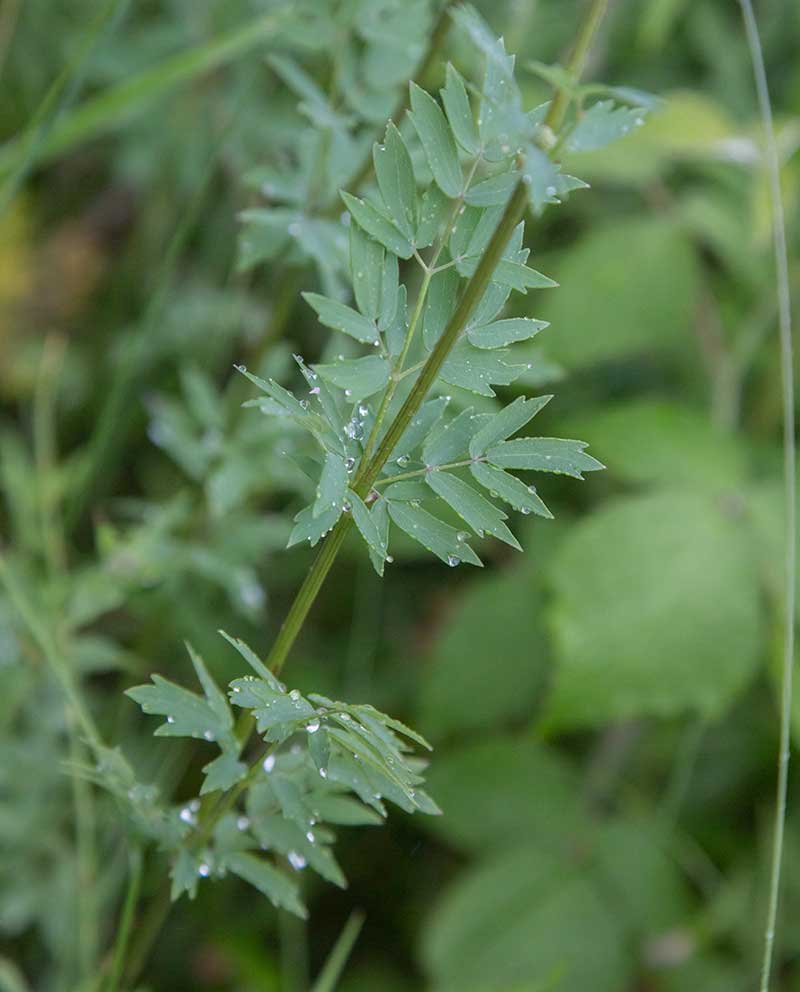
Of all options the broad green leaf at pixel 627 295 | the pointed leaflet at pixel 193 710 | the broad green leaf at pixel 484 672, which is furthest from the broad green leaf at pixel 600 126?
the broad green leaf at pixel 484 672

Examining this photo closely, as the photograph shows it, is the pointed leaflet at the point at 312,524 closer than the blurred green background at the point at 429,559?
Yes

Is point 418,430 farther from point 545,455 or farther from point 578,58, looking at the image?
point 578,58

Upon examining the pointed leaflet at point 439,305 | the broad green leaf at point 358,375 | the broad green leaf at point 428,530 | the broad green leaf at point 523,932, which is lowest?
the broad green leaf at point 523,932

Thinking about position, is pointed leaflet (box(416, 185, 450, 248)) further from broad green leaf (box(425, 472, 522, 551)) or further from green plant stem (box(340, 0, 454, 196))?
green plant stem (box(340, 0, 454, 196))

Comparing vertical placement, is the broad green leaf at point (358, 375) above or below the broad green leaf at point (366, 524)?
above

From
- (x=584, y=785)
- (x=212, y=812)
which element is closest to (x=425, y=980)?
(x=584, y=785)

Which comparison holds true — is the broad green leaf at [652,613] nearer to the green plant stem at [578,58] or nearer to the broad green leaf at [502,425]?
the broad green leaf at [502,425]

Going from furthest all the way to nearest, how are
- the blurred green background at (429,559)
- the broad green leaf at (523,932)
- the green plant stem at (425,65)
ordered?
1. the broad green leaf at (523,932)
2. the blurred green background at (429,559)
3. the green plant stem at (425,65)

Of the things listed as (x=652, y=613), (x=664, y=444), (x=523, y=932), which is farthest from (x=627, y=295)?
(x=523, y=932)
